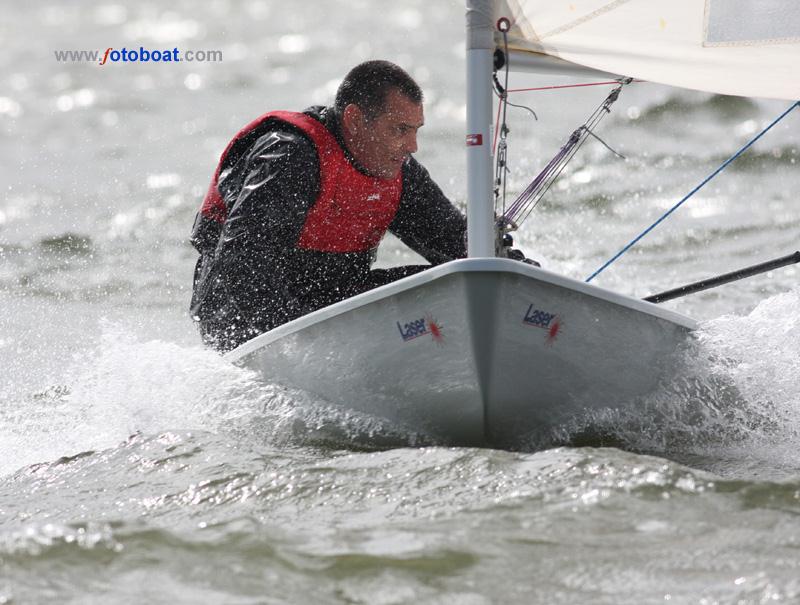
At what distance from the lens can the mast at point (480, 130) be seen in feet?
8.55

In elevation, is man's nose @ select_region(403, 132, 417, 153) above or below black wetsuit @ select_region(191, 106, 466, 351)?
above

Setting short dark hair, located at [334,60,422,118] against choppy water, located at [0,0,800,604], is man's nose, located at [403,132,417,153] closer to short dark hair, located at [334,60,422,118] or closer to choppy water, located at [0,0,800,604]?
short dark hair, located at [334,60,422,118]

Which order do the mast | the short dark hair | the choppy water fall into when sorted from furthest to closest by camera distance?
the short dark hair → the mast → the choppy water

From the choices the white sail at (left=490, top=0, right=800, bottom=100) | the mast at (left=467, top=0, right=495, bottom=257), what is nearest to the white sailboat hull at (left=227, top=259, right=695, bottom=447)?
the mast at (left=467, top=0, right=495, bottom=257)

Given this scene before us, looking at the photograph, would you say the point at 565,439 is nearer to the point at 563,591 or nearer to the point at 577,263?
the point at 563,591

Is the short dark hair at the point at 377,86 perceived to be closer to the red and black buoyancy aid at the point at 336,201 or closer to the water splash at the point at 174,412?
the red and black buoyancy aid at the point at 336,201

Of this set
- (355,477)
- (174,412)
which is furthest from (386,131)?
(355,477)

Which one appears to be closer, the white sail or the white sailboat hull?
the white sailboat hull

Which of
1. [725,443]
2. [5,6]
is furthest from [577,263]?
[5,6]

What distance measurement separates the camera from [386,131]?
3.11m

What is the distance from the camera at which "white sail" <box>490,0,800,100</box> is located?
2762 millimetres

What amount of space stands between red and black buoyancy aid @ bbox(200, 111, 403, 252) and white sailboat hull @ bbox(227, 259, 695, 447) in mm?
505

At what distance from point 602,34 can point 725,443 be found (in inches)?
38.7

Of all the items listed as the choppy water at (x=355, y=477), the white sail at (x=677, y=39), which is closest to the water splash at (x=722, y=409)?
the choppy water at (x=355, y=477)
